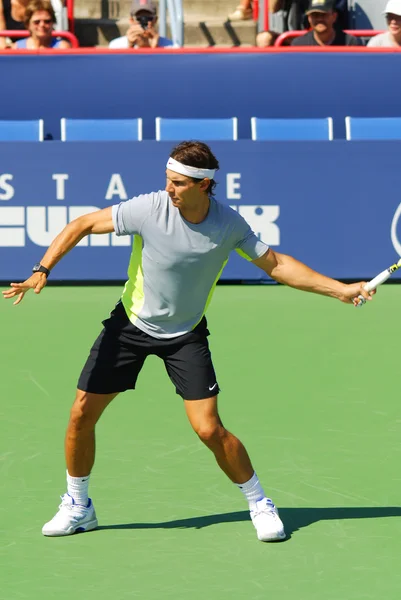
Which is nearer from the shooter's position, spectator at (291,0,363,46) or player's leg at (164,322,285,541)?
player's leg at (164,322,285,541)

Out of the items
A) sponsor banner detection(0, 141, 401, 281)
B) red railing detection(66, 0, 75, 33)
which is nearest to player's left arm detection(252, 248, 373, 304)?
sponsor banner detection(0, 141, 401, 281)

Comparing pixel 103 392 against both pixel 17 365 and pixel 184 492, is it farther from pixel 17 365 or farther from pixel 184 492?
pixel 17 365

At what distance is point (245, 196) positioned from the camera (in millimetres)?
12711

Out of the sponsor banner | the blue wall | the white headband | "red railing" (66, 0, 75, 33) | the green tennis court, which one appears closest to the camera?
the green tennis court

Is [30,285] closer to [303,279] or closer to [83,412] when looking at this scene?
[83,412]

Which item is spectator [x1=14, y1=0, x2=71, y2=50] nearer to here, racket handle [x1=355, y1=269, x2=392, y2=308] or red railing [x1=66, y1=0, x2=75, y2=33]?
red railing [x1=66, y1=0, x2=75, y2=33]

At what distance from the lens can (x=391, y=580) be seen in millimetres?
4793

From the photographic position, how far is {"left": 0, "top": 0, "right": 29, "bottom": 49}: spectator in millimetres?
14695

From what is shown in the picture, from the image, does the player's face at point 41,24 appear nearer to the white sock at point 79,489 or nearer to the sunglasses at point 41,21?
the sunglasses at point 41,21

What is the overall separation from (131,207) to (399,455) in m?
2.36

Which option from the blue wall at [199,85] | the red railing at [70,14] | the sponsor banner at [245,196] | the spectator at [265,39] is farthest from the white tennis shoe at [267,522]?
the red railing at [70,14]

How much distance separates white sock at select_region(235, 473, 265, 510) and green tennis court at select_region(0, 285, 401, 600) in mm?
159

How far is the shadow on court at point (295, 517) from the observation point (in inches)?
216

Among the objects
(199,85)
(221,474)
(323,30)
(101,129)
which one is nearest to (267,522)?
(221,474)
